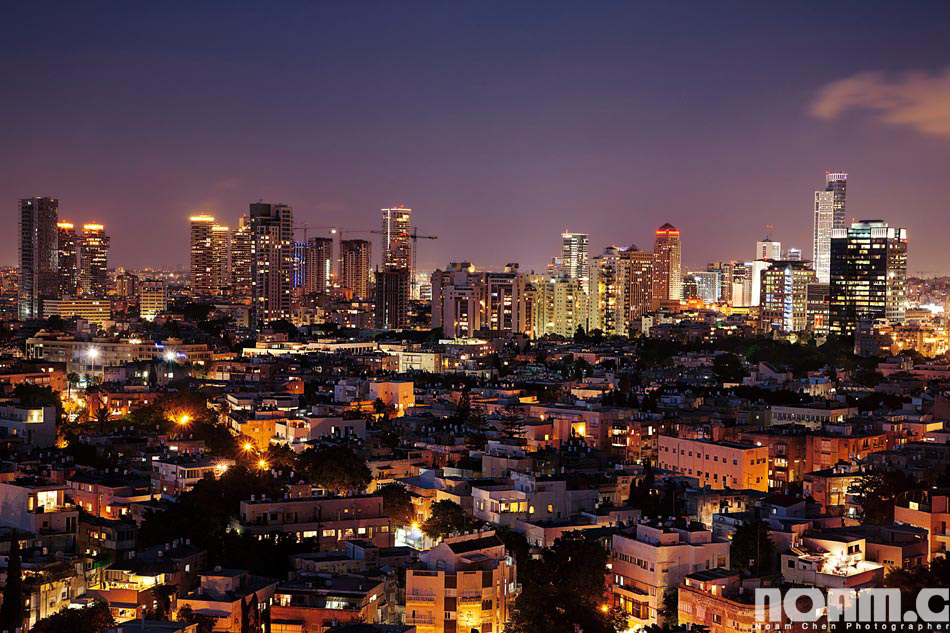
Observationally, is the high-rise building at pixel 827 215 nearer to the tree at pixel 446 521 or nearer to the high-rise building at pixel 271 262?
the high-rise building at pixel 271 262

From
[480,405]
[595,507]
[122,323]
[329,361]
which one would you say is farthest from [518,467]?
[122,323]

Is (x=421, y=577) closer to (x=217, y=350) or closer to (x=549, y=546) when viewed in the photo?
(x=549, y=546)

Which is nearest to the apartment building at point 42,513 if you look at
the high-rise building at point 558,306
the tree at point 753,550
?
the tree at point 753,550

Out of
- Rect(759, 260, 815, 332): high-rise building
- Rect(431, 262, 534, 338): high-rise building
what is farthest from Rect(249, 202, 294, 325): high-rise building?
Rect(759, 260, 815, 332): high-rise building

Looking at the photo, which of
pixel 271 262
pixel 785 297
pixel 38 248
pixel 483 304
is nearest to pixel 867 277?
pixel 785 297

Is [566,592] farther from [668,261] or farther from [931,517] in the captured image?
[668,261]
